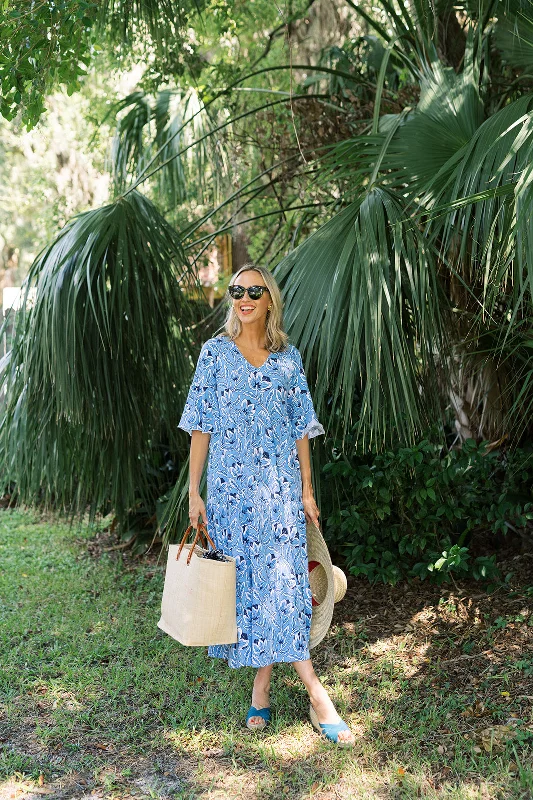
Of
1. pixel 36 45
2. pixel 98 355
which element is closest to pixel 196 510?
pixel 98 355

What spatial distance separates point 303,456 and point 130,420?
1500 mm

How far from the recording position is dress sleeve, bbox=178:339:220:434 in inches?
124

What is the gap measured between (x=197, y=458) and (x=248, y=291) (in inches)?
25.0

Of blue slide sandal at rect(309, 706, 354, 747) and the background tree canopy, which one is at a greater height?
the background tree canopy

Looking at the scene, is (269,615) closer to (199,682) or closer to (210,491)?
(210,491)

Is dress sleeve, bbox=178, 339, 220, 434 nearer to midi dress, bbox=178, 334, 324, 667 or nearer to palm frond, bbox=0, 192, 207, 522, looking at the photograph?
midi dress, bbox=178, 334, 324, 667

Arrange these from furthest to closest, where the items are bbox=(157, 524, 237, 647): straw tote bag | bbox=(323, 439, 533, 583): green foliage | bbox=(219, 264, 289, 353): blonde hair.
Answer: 1. bbox=(323, 439, 533, 583): green foliage
2. bbox=(219, 264, 289, 353): blonde hair
3. bbox=(157, 524, 237, 647): straw tote bag

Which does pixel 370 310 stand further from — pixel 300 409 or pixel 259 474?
pixel 259 474

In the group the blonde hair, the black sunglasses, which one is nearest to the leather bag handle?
the blonde hair

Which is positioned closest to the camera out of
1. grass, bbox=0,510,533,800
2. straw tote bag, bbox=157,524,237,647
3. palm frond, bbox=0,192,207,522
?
grass, bbox=0,510,533,800

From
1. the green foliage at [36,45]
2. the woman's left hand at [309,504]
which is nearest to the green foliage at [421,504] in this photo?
the woman's left hand at [309,504]

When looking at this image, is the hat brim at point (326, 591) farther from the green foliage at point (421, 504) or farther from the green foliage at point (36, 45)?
the green foliage at point (36, 45)

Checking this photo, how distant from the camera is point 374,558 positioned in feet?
15.2

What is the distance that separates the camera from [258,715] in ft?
10.5
